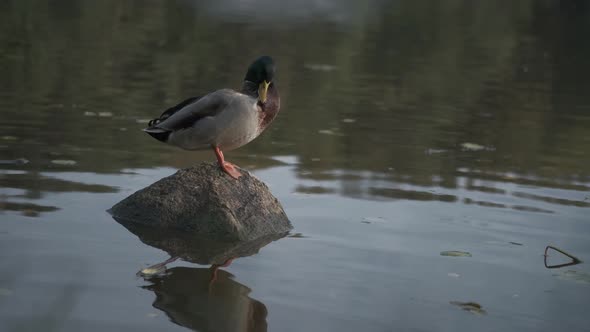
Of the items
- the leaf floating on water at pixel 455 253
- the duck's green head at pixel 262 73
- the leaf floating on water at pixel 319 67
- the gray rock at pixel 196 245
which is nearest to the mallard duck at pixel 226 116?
the duck's green head at pixel 262 73

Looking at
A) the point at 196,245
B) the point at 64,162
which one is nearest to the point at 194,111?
the point at 196,245

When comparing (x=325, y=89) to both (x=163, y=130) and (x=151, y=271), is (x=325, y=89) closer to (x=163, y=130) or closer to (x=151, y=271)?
(x=163, y=130)

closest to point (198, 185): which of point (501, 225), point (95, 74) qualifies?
point (501, 225)

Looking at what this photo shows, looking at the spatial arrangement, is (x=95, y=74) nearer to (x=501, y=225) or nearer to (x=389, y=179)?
(x=389, y=179)

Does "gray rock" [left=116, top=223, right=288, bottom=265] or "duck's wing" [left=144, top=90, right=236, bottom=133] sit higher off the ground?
"duck's wing" [left=144, top=90, right=236, bottom=133]

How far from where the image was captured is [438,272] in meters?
4.71

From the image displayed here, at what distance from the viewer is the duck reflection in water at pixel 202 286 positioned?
3805mm

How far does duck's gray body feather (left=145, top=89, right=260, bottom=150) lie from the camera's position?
5.02 metres

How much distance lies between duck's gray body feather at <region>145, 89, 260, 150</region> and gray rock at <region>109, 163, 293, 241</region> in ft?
0.76

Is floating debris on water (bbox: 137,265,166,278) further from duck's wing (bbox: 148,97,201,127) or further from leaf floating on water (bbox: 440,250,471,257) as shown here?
leaf floating on water (bbox: 440,250,471,257)

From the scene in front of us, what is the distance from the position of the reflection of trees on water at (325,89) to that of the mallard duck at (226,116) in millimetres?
1402

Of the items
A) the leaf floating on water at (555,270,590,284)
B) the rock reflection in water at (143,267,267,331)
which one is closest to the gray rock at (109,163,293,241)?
the rock reflection in water at (143,267,267,331)

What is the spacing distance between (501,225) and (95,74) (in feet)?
20.4

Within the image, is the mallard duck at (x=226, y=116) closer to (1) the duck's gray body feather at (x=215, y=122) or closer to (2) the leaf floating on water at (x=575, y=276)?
(1) the duck's gray body feather at (x=215, y=122)
